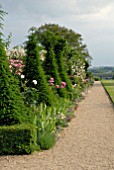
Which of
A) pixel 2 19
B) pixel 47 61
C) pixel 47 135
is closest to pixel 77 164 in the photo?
pixel 47 135

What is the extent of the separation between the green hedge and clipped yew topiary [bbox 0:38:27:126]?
0.39 meters

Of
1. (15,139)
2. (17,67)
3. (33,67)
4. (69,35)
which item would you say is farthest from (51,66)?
(69,35)

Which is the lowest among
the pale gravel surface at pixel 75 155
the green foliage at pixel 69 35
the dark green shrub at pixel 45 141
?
the pale gravel surface at pixel 75 155

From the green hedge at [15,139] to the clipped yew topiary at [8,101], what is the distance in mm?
393

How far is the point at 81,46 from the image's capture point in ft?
195

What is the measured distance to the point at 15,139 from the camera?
6383mm

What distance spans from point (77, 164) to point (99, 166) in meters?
0.37

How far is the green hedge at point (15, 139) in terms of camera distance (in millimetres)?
6371

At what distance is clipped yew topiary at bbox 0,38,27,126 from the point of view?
6.74 metres

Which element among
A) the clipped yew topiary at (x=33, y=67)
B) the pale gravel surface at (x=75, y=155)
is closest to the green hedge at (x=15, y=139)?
the pale gravel surface at (x=75, y=155)

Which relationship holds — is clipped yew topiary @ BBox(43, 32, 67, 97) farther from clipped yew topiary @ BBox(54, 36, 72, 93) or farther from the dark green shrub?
the dark green shrub

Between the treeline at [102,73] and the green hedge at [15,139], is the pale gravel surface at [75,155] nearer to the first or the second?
the green hedge at [15,139]

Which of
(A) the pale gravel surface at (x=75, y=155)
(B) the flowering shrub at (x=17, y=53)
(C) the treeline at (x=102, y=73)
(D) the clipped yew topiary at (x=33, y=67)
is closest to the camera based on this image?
(A) the pale gravel surface at (x=75, y=155)

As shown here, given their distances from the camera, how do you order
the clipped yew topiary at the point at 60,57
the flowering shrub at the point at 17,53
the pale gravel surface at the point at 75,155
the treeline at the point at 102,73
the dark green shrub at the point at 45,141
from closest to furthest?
the pale gravel surface at the point at 75,155 → the dark green shrub at the point at 45,141 → the flowering shrub at the point at 17,53 → the clipped yew topiary at the point at 60,57 → the treeline at the point at 102,73
